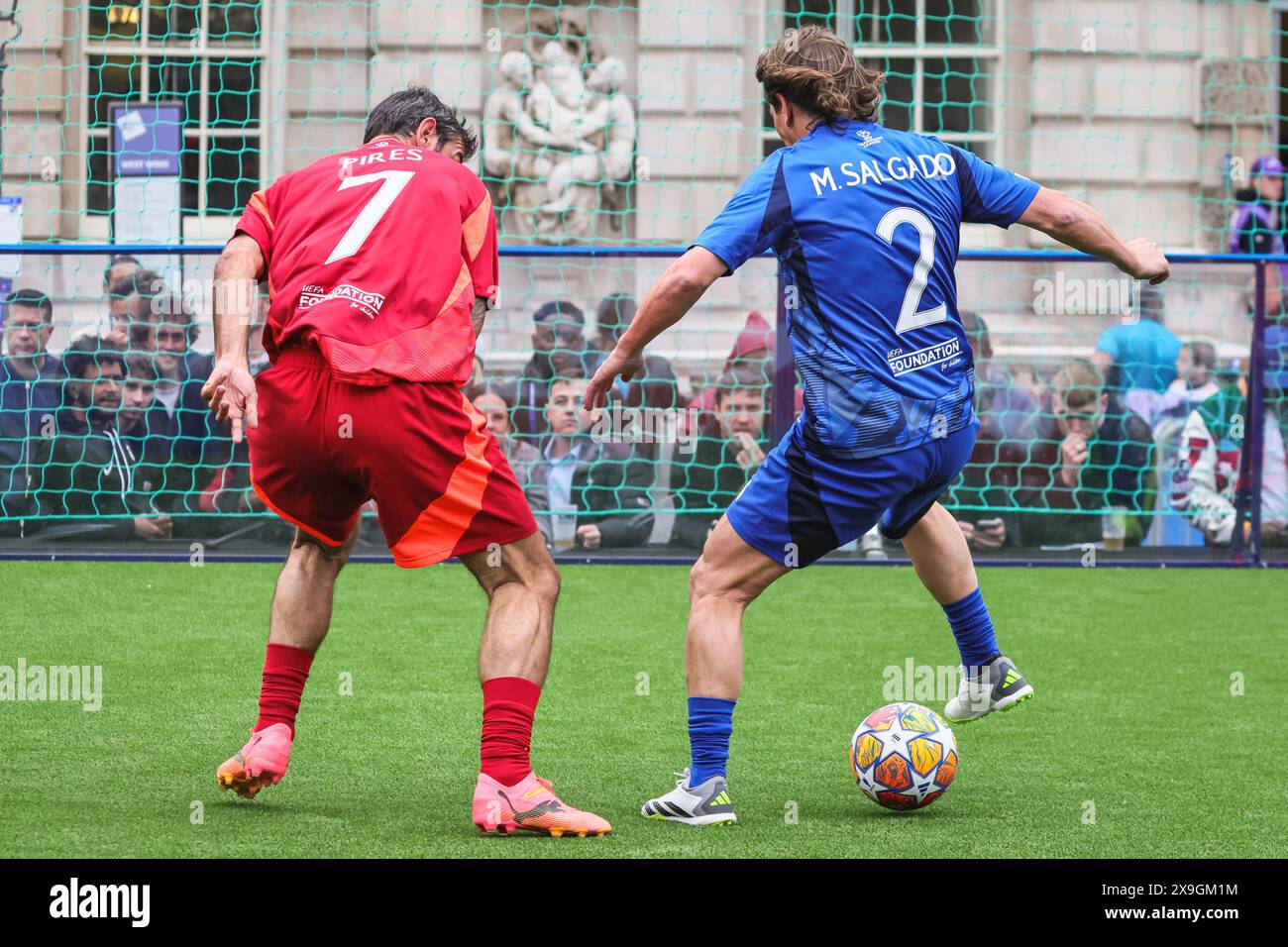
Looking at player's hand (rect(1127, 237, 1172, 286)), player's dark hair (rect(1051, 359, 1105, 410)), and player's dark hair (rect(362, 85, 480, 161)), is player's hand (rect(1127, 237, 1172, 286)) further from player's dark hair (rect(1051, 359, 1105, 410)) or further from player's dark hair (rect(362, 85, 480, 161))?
player's dark hair (rect(1051, 359, 1105, 410))

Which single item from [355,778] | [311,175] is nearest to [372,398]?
[311,175]

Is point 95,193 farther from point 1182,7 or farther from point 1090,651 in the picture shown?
point 1090,651

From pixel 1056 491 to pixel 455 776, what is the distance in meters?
6.83

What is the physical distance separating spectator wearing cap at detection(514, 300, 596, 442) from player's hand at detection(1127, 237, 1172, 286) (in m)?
6.17

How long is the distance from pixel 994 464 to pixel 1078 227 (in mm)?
6248

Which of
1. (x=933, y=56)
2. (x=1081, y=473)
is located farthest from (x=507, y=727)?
(x=933, y=56)

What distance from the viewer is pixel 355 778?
479 cm

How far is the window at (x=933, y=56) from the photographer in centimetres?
1502

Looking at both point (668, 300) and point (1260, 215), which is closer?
point (668, 300)

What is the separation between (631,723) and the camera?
5.68 metres

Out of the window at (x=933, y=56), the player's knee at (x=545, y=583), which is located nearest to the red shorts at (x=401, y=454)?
the player's knee at (x=545, y=583)

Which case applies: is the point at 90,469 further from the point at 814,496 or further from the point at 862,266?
the point at 862,266

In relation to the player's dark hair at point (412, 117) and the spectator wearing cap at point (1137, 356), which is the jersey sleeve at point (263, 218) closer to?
the player's dark hair at point (412, 117)

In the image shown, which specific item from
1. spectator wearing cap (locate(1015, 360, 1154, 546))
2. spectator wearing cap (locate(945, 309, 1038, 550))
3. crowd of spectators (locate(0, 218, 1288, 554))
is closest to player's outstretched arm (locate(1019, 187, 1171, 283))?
crowd of spectators (locate(0, 218, 1288, 554))
